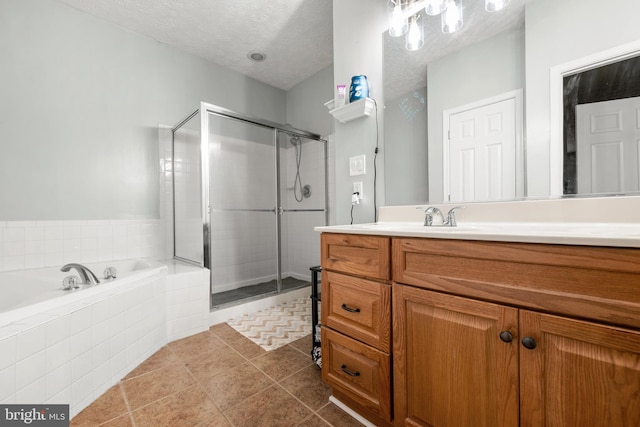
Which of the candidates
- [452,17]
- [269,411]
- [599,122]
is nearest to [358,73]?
[452,17]

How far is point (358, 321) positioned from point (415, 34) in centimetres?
153

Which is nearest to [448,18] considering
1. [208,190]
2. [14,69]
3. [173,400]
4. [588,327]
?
[588,327]

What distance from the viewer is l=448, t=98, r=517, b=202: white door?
1143 millimetres

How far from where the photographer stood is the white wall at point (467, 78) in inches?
44.6

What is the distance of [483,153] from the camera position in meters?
1.21

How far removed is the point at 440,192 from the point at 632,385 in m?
0.92

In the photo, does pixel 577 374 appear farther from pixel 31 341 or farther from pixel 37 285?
pixel 37 285

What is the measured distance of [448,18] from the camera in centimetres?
134

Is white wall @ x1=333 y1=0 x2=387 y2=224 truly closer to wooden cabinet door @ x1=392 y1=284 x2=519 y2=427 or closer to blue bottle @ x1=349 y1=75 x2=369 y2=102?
blue bottle @ x1=349 y1=75 x2=369 y2=102

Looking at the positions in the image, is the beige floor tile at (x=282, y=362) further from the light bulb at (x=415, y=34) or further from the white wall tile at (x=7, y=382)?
the light bulb at (x=415, y=34)

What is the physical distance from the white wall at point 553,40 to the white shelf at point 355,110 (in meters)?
0.75

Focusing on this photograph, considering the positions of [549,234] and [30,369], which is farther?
[30,369]

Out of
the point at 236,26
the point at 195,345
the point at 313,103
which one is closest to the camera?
the point at 195,345

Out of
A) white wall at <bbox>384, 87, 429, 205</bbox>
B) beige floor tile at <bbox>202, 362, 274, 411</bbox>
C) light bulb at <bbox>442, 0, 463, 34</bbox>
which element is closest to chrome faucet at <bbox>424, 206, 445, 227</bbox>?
white wall at <bbox>384, 87, 429, 205</bbox>
